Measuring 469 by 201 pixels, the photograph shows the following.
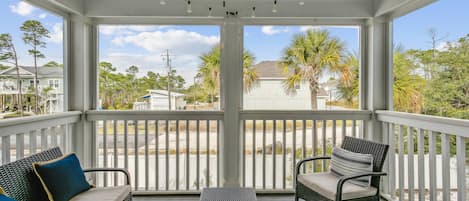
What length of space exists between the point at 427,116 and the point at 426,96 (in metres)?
0.28

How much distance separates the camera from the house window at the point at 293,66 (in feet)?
12.0

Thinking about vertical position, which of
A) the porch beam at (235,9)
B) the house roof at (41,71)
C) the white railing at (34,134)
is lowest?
the white railing at (34,134)

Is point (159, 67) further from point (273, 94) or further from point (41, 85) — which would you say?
point (273, 94)

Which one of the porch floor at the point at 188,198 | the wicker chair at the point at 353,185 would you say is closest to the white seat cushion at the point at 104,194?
the porch floor at the point at 188,198

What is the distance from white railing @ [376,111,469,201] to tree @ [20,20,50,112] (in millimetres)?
3605

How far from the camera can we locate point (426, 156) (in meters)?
2.87

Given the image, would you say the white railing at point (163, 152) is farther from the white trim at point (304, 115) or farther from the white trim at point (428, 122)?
the white trim at point (428, 122)

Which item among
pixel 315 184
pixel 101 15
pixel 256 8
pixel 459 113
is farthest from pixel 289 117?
pixel 101 15

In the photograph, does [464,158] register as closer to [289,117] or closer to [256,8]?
[289,117]

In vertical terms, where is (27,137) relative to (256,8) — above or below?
below

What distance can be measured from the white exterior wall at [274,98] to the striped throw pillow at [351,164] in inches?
31.4

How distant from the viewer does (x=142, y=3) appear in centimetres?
346

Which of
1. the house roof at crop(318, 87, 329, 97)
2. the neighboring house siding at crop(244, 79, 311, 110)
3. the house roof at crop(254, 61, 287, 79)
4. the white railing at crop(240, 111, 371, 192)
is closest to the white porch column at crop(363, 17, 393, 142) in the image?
the white railing at crop(240, 111, 371, 192)

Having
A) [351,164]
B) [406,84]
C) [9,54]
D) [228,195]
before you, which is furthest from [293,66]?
[9,54]
